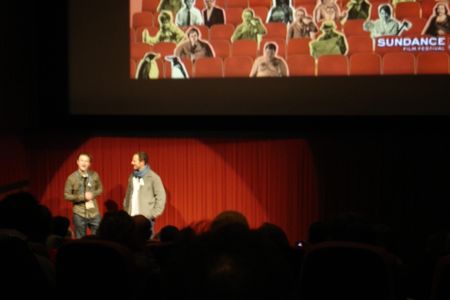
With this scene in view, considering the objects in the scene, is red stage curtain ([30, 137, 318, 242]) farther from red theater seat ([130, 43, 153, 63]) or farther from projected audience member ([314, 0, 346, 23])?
projected audience member ([314, 0, 346, 23])

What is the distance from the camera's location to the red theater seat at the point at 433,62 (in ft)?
21.1

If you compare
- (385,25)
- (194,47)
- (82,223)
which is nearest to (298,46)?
(385,25)

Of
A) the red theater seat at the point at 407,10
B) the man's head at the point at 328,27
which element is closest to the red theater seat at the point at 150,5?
the man's head at the point at 328,27

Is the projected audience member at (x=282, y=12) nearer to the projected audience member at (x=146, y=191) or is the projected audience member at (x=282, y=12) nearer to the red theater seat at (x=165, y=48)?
the red theater seat at (x=165, y=48)

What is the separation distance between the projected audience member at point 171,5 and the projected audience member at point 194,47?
27 cm

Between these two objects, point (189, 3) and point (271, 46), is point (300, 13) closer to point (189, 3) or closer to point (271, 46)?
point (271, 46)

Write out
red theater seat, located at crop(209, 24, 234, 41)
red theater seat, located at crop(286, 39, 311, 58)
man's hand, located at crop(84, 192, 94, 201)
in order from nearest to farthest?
man's hand, located at crop(84, 192, 94, 201) → red theater seat, located at crop(286, 39, 311, 58) → red theater seat, located at crop(209, 24, 234, 41)

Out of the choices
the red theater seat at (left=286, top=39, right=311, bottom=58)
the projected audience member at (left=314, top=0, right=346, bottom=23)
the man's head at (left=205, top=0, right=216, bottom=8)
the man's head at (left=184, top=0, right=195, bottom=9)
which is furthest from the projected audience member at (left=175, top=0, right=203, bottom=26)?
the projected audience member at (left=314, top=0, right=346, bottom=23)

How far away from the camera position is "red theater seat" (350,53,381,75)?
21.7 ft

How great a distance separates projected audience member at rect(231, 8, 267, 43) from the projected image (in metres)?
0.01

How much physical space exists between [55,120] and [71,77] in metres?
0.59

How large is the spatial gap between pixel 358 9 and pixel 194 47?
1799mm

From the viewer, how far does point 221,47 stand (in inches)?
277

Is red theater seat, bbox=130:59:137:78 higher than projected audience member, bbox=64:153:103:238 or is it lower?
higher
